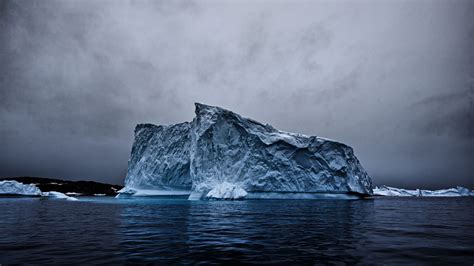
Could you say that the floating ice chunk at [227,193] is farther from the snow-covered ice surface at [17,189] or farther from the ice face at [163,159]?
the snow-covered ice surface at [17,189]

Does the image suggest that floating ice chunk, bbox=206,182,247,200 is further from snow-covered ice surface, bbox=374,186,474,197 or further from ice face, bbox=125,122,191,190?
snow-covered ice surface, bbox=374,186,474,197

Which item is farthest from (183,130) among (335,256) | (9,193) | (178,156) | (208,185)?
(9,193)

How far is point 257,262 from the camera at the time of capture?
15.4 feet

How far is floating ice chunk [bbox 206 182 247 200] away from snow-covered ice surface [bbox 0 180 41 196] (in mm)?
41113

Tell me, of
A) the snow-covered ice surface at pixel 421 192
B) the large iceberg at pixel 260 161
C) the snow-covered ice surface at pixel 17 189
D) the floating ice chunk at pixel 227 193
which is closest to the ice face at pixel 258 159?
the large iceberg at pixel 260 161

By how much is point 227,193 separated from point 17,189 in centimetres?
4577

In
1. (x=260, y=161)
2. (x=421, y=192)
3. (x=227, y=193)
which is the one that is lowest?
(x=421, y=192)

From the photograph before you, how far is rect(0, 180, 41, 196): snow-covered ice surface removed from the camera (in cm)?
4809

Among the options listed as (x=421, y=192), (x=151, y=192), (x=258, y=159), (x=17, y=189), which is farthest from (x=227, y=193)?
(x=421, y=192)

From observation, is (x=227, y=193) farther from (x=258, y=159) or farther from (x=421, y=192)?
(x=421, y=192)

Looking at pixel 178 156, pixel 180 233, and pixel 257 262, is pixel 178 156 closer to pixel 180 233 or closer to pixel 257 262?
pixel 180 233

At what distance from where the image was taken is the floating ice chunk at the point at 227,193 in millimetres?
29688

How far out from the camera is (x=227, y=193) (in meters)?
29.8

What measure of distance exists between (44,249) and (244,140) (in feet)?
91.6
